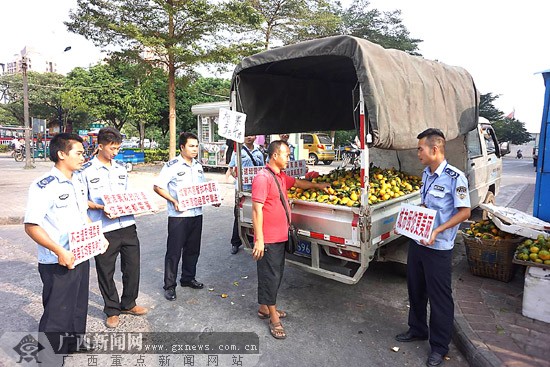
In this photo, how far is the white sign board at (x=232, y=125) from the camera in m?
4.19

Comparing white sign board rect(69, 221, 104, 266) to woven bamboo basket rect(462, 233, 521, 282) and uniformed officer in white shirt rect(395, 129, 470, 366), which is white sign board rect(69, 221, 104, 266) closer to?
uniformed officer in white shirt rect(395, 129, 470, 366)

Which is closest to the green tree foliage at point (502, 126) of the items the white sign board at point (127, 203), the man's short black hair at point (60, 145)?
the white sign board at point (127, 203)

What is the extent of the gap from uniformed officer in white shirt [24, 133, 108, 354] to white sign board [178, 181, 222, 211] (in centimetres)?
125

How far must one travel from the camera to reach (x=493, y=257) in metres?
4.35

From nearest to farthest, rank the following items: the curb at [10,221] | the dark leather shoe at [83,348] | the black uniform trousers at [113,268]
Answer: the dark leather shoe at [83,348], the black uniform trousers at [113,268], the curb at [10,221]

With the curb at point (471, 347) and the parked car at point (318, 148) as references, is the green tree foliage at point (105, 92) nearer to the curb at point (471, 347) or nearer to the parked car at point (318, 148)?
the parked car at point (318, 148)

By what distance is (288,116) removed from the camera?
5.38 m

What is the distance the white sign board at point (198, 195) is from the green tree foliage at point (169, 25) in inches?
418

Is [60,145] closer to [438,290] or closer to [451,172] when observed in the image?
[451,172]

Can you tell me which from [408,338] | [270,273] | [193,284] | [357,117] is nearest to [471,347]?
[408,338]

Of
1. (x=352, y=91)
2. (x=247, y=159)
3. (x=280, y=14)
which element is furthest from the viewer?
(x=280, y=14)

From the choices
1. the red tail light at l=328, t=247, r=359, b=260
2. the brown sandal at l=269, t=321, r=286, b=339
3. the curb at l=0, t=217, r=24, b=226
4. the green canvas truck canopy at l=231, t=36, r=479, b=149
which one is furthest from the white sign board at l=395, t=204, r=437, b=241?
the curb at l=0, t=217, r=24, b=226

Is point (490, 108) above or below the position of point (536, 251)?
above

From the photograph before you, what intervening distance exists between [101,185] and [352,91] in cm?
307
